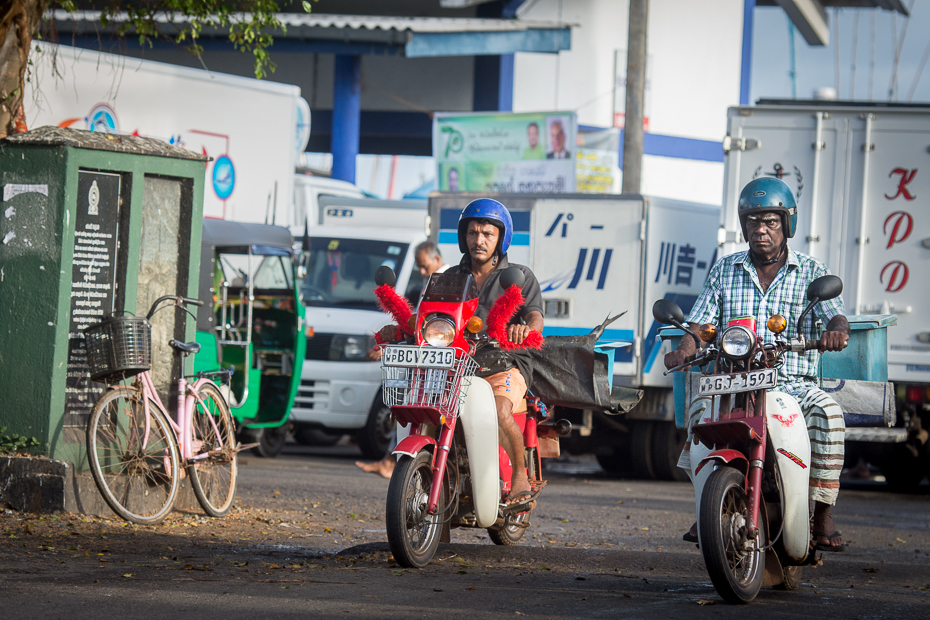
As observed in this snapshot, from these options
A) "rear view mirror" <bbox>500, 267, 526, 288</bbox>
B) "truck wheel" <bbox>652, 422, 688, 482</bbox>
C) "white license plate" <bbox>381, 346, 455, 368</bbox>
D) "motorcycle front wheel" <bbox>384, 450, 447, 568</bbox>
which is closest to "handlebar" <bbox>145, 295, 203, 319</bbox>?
"white license plate" <bbox>381, 346, 455, 368</bbox>

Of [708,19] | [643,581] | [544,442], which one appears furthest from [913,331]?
[708,19]

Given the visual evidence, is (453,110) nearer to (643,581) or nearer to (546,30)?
(546,30)

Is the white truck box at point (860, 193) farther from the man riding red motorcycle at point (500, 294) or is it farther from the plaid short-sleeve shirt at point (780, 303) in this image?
the plaid short-sleeve shirt at point (780, 303)

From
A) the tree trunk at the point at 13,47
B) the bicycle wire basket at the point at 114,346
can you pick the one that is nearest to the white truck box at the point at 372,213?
the tree trunk at the point at 13,47

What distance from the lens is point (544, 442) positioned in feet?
25.0

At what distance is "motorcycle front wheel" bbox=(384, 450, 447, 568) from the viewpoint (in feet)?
19.9

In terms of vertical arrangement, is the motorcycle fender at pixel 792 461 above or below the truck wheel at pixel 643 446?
above

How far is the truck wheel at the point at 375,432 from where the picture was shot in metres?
13.9

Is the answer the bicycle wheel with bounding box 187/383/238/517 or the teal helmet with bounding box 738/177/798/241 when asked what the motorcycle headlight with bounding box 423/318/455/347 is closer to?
the teal helmet with bounding box 738/177/798/241

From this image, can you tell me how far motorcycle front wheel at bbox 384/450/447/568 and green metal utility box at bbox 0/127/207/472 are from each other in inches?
108

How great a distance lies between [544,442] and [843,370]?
1.93 meters

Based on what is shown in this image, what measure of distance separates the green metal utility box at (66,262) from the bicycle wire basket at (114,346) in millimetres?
299

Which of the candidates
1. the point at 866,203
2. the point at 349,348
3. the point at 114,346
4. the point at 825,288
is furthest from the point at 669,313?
the point at 349,348

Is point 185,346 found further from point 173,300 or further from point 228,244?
point 228,244
